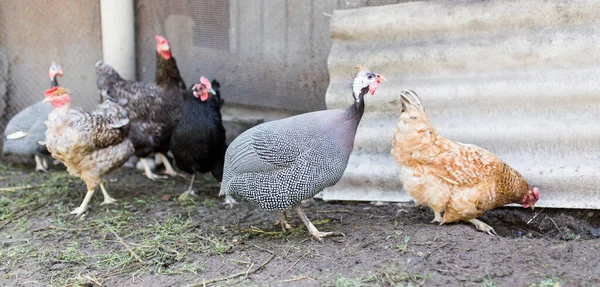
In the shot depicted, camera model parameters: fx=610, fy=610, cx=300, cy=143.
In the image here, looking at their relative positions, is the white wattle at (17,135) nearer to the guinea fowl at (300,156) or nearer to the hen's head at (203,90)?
the hen's head at (203,90)

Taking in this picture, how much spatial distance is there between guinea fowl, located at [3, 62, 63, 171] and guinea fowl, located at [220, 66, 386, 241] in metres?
2.79

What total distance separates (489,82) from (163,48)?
296 cm

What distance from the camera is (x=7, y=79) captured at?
21.0ft

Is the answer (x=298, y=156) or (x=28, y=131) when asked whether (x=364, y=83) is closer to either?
(x=298, y=156)

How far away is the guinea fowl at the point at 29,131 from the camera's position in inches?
233

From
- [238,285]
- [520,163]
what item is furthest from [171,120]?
[520,163]

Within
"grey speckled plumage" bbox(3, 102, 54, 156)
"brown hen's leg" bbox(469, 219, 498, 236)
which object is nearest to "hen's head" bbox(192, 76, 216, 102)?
"grey speckled plumage" bbox(3, 102, 54, 156)

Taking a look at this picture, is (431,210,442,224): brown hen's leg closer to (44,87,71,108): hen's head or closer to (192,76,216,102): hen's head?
(192,76,216,102): hen's head

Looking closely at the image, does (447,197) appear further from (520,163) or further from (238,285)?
(238,285)

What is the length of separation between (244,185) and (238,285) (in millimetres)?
820

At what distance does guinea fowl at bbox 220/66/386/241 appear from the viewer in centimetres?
395

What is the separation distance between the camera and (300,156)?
3953mm

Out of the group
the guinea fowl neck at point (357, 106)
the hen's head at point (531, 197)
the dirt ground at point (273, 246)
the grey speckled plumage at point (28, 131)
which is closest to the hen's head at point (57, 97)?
the dirt ground at point (273, 246)

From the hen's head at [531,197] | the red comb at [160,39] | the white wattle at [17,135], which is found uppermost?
the red comb at [160,39]
